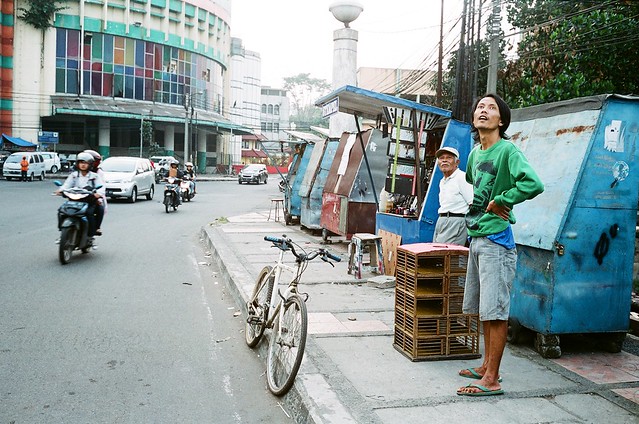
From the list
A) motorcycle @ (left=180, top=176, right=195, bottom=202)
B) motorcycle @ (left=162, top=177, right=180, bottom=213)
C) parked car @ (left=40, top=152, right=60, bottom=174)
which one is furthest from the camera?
parked car @ (left=40, top=152, right=60, bottom=174)

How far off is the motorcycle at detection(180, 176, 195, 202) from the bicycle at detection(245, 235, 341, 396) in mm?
18793

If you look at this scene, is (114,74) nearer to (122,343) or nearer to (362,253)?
(362,253)

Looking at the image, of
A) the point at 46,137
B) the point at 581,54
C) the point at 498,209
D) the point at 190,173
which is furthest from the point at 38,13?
the point at 498,209

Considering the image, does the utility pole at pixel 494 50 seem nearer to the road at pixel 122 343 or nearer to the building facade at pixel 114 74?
the road at pixel 122 343

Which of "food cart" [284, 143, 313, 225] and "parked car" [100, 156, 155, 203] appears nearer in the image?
"food cart" [284, 143, 313, 225]

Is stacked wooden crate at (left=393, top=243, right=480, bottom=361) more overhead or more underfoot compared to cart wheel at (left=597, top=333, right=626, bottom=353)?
more overhead

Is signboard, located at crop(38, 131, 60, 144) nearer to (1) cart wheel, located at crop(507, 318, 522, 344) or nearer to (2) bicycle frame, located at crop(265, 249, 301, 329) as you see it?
(2) bicycle frame, located at crop(265, 249, 301, 329)

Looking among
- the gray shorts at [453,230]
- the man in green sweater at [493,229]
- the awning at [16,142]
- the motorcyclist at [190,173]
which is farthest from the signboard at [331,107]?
the awning at [16,142]

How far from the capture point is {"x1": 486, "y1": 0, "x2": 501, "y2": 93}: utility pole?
14.0 m

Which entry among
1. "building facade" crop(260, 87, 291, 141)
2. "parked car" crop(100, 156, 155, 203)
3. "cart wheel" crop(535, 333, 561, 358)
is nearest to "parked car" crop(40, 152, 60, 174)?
"parked car" crop(100, 156, 155, 203)

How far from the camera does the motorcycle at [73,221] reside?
9094 millimetres

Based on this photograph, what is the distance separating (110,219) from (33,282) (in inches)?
341

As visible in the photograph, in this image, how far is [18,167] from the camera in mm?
32156

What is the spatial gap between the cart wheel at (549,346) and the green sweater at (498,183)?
4.56 ft
